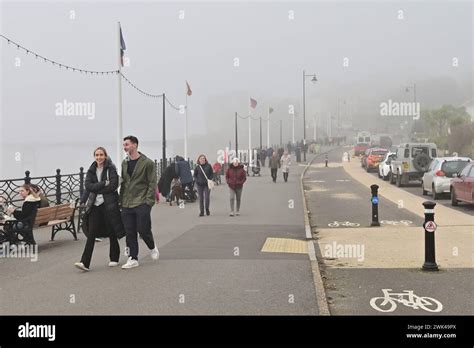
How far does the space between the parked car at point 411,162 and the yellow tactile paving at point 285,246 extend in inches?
705

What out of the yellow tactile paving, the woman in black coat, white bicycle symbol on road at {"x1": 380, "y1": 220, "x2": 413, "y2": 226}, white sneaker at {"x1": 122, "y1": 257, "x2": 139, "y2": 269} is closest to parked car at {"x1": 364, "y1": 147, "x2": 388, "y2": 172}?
white bicycle symbol on road at {"x1": 380, "y1": 220, "x2": 413, "y2": 226}

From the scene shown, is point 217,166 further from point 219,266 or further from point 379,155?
point 219,266

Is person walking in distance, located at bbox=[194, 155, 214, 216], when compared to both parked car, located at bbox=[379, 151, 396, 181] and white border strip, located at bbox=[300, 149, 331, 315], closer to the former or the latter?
white border strip, located at bbox=[300, 149, 331, 315]

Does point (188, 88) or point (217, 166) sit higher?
point (188, 88)

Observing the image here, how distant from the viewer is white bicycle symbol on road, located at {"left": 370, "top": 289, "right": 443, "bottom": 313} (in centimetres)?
688

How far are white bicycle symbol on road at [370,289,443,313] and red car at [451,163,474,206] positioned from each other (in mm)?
11497

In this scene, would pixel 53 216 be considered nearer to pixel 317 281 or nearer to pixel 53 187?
pixel 53 187

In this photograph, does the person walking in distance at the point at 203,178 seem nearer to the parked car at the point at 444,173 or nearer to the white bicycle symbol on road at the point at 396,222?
the white bicycle symbol on road at the point at 396,222

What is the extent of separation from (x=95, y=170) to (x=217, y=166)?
2522cm

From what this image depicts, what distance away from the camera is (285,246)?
1178cm

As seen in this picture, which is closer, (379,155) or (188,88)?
(188,88)
